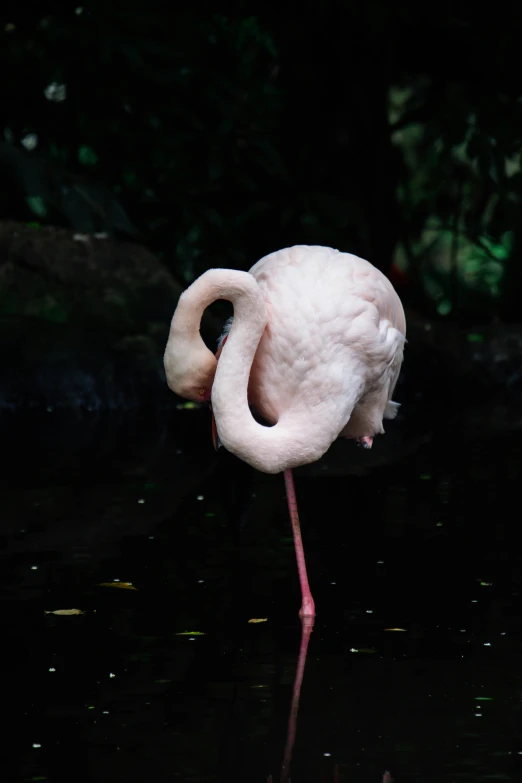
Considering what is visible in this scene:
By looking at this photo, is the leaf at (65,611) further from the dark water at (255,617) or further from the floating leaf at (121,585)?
the floating leaf at (121,585)

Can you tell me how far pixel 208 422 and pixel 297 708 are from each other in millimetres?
5081

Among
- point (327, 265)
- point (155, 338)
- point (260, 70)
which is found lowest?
point (155, 338)

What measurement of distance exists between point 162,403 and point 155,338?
1.66 ft

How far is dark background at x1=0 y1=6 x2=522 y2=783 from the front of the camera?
3977 millimetres

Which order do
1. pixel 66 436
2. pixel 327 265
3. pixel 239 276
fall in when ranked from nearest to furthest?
pixel 239 276 < pixel 327 265 < pixel 66 436

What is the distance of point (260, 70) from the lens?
10.9 metres

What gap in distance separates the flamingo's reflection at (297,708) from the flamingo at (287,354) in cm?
10

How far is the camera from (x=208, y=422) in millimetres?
9016

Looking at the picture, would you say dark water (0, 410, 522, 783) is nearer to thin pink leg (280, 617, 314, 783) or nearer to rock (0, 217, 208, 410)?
thin pink leg (280, 617, 314, 783)

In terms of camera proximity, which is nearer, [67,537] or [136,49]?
[67,537]

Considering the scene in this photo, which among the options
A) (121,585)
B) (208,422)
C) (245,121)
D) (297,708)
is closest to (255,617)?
(121,585)

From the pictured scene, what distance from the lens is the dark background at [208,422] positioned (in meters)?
3.98

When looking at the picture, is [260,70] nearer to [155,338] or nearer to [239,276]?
[155,338]

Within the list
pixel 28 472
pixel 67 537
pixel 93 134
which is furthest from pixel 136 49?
pixel 67 537
